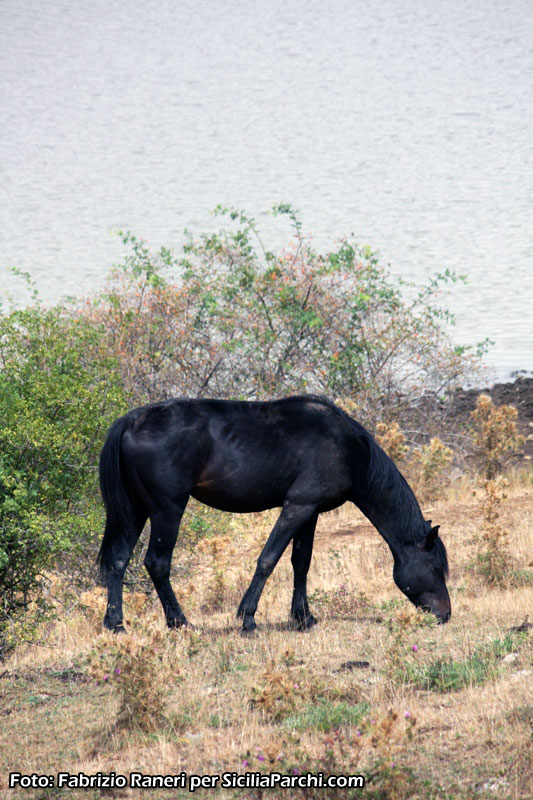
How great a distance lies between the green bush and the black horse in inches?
29.5

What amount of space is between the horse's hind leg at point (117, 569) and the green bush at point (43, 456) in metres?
0.47

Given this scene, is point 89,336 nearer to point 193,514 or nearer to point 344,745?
point 193,514

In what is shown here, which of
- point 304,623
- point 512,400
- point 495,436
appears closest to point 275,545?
point 304,623

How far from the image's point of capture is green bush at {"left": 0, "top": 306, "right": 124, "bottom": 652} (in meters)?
8.46

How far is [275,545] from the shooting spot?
320 inches

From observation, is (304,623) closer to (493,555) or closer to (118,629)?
(118,629)

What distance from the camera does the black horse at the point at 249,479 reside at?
805 centimetres

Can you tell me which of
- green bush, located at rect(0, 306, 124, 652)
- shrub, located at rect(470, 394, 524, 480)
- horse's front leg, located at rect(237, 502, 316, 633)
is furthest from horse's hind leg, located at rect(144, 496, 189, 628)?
shrub, located at rect(470, 394, 524, 480)

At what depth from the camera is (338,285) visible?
694 inches

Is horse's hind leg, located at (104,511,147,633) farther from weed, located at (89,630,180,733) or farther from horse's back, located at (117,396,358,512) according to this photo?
weed, located at (89,630,180,733)

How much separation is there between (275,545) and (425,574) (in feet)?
4.55

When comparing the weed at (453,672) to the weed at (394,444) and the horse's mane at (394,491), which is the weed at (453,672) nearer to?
the horse's mane at (394,491)

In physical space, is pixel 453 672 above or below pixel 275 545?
above

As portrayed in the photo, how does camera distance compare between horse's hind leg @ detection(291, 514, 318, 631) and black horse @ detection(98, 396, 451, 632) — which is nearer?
black horse @ detection(98, 396, 451, 632)
